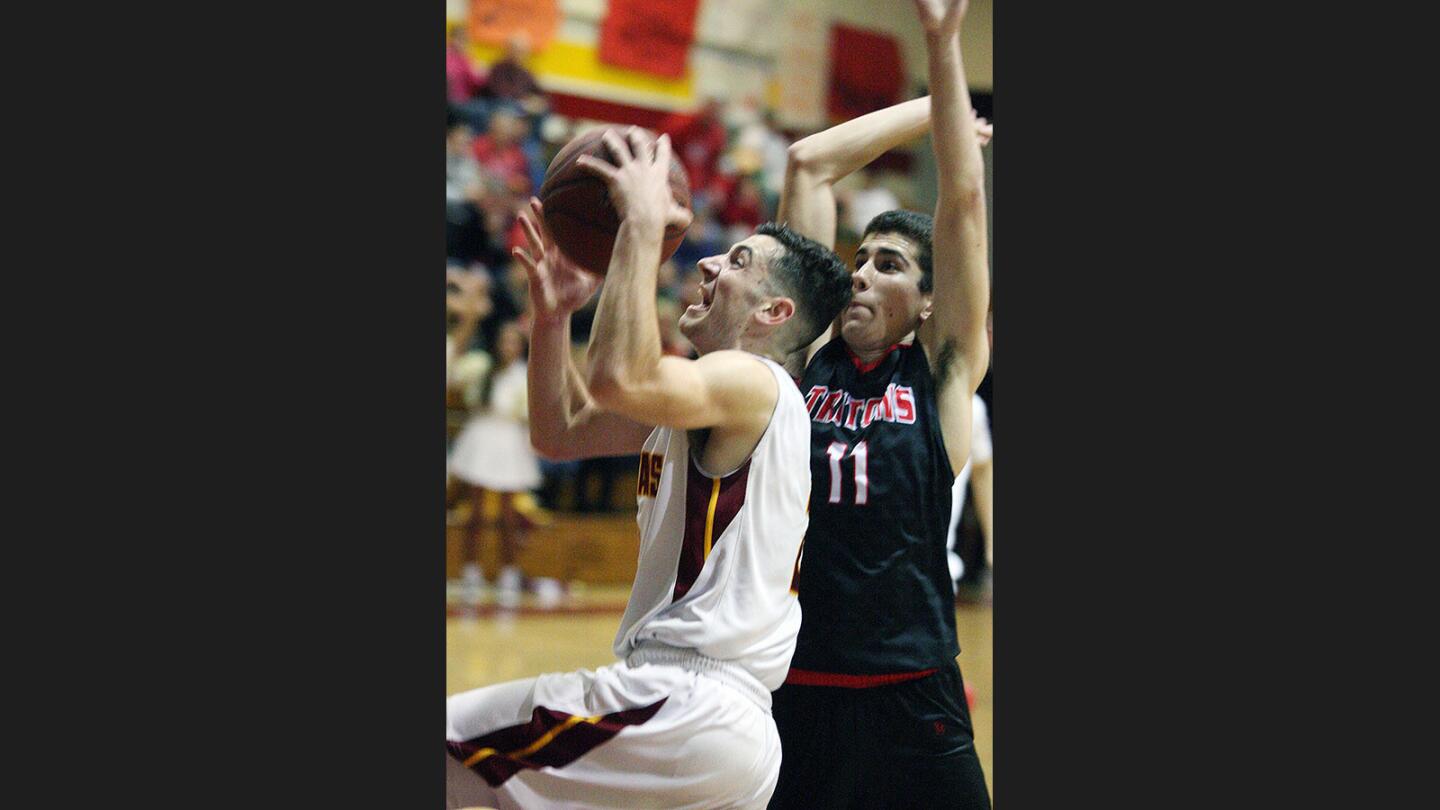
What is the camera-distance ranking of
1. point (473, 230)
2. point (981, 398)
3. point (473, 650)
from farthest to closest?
point (473, 230) < point (473, 650) < point (981, 398)

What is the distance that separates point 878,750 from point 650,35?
19.2 ft

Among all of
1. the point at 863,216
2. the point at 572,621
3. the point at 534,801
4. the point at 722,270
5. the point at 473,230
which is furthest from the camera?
the point at 863,216

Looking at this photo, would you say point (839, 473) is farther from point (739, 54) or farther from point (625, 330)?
point (739, 54)

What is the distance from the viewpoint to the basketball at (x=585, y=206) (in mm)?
2961

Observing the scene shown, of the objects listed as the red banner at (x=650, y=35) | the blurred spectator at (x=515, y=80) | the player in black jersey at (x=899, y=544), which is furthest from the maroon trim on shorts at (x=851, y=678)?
the red banner at (x=650, y=35)

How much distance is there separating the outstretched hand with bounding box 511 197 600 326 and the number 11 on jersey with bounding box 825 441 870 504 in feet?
2.35

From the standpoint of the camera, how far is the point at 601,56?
7590 millimetres

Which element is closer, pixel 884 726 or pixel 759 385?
pixel 759 385

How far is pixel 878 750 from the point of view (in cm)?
309

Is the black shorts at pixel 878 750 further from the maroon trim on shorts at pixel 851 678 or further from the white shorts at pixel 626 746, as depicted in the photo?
the white shorts at pixel 626 746

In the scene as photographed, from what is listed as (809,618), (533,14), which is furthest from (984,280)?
(533,14)

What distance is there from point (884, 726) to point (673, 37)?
5938mm

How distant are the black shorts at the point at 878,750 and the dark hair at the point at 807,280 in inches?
34.4

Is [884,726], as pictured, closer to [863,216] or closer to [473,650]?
[473,650]
